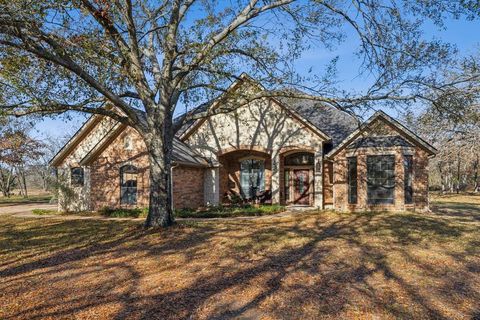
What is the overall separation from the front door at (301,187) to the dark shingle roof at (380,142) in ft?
12.9

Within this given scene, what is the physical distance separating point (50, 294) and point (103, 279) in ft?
3.14

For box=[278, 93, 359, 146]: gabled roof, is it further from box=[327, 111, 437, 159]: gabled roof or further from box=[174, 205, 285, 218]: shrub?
box=[174, 205, 285, 218]: shrub

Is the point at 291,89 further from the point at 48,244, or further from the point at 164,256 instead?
the point at 48,244

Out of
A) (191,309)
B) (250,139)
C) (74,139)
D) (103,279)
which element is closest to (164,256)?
(103,279)

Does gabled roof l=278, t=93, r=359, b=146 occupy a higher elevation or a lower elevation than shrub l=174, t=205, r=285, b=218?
higher

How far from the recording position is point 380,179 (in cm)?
1648

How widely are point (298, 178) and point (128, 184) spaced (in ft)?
31.1

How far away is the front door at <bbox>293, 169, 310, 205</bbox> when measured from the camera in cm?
2023

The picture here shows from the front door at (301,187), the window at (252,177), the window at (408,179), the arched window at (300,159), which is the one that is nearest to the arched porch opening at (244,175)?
the window at (252,177)

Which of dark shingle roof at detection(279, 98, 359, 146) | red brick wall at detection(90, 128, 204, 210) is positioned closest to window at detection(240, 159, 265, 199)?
red brick wall at detection(90, 128, 204, 210)

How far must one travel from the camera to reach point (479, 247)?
9.25 meters

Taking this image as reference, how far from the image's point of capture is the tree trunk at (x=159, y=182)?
11586 mm

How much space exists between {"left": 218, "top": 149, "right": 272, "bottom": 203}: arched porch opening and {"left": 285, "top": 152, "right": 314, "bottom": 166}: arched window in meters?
1.15

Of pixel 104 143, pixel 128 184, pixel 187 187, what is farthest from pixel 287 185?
pixel 104 143
